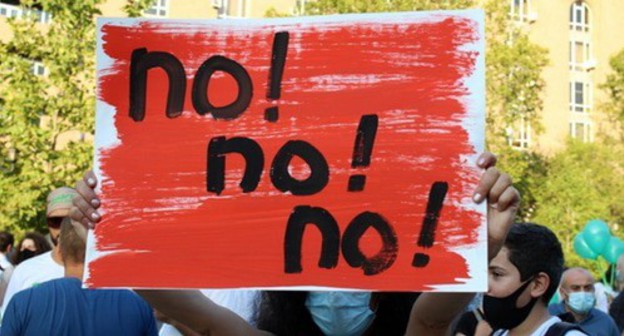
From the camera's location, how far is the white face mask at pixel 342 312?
2.29 meters

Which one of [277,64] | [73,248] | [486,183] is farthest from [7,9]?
[486,183]

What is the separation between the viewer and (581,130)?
4756cm

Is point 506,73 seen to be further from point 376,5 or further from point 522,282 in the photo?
point 522,282

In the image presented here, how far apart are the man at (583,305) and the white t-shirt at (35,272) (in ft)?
10.0

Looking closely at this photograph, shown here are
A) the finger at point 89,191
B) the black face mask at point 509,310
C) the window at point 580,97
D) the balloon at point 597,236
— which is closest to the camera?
the finger at point 89,191

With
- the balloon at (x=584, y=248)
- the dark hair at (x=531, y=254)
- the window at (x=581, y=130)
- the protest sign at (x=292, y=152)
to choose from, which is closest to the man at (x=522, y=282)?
the dark hair at (x=531, y=254)

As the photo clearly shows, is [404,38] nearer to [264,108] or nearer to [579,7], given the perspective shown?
[264,108]

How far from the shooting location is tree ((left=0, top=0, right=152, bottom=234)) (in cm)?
1714

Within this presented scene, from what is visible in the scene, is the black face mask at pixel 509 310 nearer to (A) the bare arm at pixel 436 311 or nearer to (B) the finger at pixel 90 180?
(A) the bare arm at pixel 436 311

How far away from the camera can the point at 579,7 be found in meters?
49.8

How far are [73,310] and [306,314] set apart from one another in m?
1.74

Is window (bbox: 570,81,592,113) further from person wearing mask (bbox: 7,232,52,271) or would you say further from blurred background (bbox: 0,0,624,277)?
person wearing mask (bbox: 7,232,52,271)

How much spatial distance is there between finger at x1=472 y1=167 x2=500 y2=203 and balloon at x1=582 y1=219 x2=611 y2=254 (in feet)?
49.3

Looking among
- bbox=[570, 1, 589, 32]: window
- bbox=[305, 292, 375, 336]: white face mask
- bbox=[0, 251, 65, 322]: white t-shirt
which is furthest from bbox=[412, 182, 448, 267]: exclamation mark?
bbox=[570, 1, 589, 32]: window
